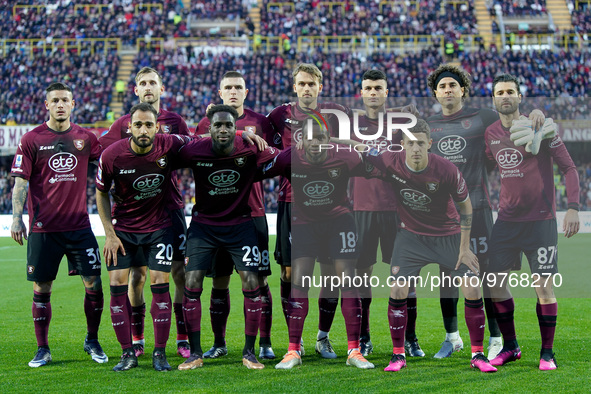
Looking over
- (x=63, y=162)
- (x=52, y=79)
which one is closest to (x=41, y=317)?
(x=63, y=162)

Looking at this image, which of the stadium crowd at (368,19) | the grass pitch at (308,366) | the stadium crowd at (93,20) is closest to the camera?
the grass pitch at (308,366)

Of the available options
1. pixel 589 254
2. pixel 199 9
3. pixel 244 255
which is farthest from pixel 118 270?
pixel 199 9

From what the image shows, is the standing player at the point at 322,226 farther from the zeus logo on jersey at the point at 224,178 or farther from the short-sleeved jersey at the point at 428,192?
the zeus logo on jersey at the point at 224,178

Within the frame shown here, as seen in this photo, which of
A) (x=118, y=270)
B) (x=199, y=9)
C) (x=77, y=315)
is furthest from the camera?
(x=199, y=9)

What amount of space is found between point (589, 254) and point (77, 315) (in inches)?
250

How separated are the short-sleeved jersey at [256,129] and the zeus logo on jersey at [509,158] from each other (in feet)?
7.15

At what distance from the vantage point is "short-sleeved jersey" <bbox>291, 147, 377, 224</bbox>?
630 centimetres

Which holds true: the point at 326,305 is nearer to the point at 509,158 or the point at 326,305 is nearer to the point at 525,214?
the point at 525,214

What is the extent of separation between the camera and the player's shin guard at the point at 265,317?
263 inches

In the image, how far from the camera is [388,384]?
18.1ft

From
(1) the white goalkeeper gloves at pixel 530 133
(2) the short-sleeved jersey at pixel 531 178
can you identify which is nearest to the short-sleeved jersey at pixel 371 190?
(2) the short-sleeved jersey at pixel 531 178

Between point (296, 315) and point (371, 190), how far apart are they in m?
1.43

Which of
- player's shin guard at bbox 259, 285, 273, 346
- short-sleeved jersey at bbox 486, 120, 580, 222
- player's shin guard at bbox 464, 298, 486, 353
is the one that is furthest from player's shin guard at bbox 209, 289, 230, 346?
short-sleeved jersey at bbox 486, 120, 580, 222

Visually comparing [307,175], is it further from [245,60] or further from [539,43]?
[539,43]
